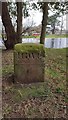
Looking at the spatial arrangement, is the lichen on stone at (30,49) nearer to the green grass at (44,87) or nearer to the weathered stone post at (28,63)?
the weathered stone post at (28,63)

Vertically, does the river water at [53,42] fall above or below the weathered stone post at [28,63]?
below

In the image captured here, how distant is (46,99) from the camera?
11.6 feet

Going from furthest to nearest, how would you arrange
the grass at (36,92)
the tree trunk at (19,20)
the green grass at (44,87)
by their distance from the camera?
the tree trunk at (19,20), the green grass at (44,87), the grass at (36,92)

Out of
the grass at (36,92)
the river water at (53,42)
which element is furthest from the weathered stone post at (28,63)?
the river water at (53,42)

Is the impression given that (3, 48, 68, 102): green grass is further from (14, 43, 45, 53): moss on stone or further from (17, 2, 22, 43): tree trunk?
(17, 2, 22, 43): tree trunk

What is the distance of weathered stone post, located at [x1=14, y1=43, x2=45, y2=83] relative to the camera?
13.2 feet

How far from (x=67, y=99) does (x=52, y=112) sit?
0.54 metres

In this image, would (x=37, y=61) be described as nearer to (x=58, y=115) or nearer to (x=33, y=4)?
(x=58, y=115)

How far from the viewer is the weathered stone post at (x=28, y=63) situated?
4.01 metres

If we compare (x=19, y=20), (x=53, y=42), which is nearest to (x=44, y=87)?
(x=19, y=20)

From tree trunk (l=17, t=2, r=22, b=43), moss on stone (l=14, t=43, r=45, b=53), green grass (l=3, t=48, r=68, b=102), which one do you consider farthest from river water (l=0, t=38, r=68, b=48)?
moss on stone (l=14, t=43, r=45, b=53)

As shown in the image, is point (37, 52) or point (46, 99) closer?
point (46, 99)

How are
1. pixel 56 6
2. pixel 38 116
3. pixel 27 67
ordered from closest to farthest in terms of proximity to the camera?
pixel 38 116 < pixel 27 67 < pixel 56 6

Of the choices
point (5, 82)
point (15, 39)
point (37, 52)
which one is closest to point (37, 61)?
point (37, 52)
